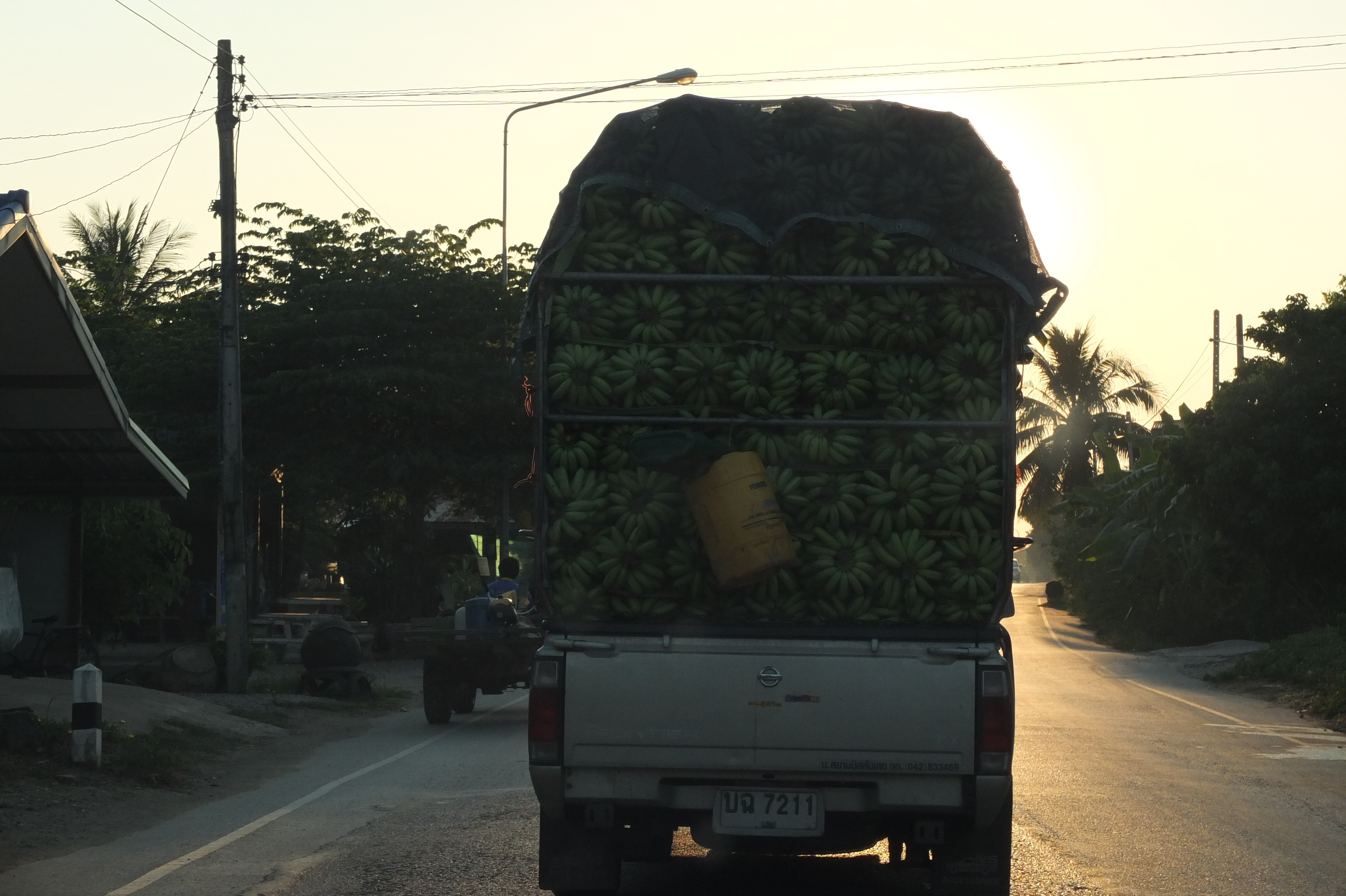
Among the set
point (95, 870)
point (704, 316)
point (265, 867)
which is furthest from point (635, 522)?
point (95, 870)

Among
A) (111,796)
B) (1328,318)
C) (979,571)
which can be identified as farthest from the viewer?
(1328,318)

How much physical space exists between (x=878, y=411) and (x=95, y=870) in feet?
16.7

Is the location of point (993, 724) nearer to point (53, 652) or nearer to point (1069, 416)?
point (53, 652)

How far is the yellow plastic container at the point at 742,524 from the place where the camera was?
6.23 m

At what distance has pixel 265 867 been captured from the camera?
26.1 ft

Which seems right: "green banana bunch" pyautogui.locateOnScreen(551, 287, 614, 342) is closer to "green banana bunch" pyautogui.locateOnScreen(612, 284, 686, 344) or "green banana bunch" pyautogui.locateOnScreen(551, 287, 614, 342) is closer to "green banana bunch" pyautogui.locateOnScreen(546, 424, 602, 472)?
"green banana bunch" pyautogui.locateOnScreen(612, 284, 686, 344)

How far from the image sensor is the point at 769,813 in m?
6.12

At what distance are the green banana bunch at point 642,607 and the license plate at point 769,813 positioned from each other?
0.82 m

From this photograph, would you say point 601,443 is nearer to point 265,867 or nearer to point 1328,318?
point 265,867

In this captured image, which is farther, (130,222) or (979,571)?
(130,222)

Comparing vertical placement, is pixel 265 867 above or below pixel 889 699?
below

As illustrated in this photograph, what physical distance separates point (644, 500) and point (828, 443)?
0.88 metres

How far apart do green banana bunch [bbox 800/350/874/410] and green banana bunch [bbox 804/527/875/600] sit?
61cm

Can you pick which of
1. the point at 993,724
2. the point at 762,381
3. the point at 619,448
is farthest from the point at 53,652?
the point at 993,724
